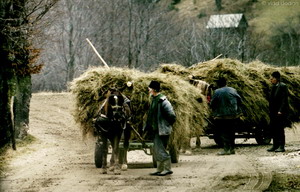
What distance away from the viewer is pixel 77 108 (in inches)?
621

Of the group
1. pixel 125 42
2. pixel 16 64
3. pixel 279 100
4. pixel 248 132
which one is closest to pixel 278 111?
pixel 279 100

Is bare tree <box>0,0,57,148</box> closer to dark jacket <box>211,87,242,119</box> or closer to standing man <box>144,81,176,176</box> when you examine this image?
dark jacket <box>211,87,242,119</box>

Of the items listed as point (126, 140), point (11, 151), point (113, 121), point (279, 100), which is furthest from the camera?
point (11, 151)

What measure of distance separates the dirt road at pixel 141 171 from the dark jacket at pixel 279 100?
49.8 inches

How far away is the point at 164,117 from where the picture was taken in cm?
1388

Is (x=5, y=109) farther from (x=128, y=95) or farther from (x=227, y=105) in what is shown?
(x=227, y=105)

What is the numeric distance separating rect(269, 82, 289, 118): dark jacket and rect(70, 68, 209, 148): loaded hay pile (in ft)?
12.0

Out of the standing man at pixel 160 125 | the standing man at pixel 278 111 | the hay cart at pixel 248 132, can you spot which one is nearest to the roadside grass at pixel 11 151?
the standing man at pixel 160 125

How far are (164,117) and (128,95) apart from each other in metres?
1.89

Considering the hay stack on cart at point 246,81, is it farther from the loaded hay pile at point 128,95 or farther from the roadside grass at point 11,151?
the roadside grass at point 11,151

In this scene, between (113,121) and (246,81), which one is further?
(246,81)

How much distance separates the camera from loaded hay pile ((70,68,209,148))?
15.5 m

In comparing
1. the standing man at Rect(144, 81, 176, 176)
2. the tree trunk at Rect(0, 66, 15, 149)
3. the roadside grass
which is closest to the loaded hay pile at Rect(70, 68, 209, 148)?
the standing man at Rect(144, 81, 176, 176)

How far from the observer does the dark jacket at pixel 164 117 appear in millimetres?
13758
